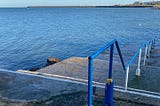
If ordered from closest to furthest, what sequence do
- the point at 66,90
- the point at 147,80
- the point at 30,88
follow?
1. the point at 66,90
2. the point at 30,88
3. the point at 147,80

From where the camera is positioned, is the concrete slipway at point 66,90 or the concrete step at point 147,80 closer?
the concrete slipway at point 66,90

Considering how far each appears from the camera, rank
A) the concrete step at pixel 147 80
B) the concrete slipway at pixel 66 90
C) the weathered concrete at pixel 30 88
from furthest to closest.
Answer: the concrete step at pixel 147 80
the weathered concrete at pixel 30 88
the concrete slipway at pixel 66 90

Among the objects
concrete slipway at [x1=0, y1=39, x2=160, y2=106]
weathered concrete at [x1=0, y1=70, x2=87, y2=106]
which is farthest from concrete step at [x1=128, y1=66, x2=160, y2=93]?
weathered concrete at [x1=0, y1=70, x2=87, y2=106]

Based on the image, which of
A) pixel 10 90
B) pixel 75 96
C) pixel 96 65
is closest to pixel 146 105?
pixel 75 96

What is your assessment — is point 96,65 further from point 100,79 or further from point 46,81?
point 46,81

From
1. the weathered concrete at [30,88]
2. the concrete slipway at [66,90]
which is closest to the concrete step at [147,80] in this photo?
the concrete slipway at [66,90]

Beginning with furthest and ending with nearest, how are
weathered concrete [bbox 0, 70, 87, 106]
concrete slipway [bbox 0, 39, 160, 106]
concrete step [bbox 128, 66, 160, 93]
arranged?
concrete step [bbox 128, 66, 160, 93]
weathered concrete [bbox 0, 70, 87, 106]
concrete slipway [bbox 0, 39, 160, 106]

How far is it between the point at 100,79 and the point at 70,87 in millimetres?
1973

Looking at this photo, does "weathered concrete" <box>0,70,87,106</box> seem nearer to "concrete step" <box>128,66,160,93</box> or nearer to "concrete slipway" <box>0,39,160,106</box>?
"concrete slipway" <box>0,39,160,106</box>

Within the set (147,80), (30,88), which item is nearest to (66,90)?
(30,88)

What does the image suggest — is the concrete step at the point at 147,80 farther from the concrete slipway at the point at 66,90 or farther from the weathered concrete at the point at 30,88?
the weathered concrete at the point at 30,88

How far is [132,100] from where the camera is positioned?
6066 mm

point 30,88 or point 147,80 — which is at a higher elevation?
point 30,88

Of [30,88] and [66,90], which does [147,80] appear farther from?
[30,88]
